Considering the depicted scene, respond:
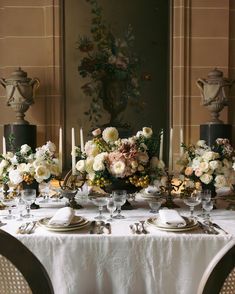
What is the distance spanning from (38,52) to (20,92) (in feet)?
2.64

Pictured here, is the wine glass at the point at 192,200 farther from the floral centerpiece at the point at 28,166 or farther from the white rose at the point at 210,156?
the floral centerpiece at the point at 28,166

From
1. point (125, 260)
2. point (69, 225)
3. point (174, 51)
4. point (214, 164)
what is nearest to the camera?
point (125, 260)

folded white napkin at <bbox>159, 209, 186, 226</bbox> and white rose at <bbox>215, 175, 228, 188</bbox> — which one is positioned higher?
white rose at <bbox>215, 175, 228, 188</bbox>

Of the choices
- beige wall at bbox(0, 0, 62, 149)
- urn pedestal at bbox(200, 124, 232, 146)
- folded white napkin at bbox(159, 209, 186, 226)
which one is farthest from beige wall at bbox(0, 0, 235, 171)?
folded white napkin at bbox(159, 209, 186, 226)

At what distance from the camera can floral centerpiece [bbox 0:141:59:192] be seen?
2.09 metres

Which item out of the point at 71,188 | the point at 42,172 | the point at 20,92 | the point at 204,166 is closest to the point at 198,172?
the point at 204,166

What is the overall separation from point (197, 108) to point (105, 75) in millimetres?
1393

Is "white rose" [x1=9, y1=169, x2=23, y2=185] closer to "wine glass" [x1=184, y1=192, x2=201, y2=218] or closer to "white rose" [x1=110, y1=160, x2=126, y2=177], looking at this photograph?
"white rose" [x1=110, y1=160, x2=126, y2=177]

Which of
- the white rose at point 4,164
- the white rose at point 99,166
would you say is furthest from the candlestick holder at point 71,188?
the white rose at point 4,164

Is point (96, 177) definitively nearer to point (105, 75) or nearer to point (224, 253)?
point (224, 253)

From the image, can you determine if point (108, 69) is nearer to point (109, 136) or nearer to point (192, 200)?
point (109, 136)

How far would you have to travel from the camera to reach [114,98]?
220 inches

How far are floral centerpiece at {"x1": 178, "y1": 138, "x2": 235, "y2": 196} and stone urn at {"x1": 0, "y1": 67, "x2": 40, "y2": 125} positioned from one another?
3.37m

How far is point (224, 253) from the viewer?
1.09m
